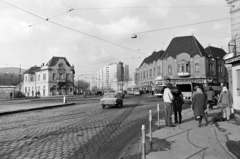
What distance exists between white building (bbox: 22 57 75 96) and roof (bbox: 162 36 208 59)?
1475 inches

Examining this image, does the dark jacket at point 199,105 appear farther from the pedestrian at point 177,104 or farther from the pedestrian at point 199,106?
the pedestrian at point 177,104

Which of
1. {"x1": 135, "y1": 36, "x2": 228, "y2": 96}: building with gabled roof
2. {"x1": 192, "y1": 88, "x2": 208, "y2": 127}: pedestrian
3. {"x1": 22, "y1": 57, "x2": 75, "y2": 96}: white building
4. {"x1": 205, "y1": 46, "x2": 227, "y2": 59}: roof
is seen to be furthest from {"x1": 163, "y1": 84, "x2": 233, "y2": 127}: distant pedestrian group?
{"x1": 22, "y1": 57, "x2": 75, "y2": 96}: white building

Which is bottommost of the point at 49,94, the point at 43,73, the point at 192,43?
the point at 49,94

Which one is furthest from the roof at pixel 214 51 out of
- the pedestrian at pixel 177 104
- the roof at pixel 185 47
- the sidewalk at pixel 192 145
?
the sidewalk at pixel 192 145

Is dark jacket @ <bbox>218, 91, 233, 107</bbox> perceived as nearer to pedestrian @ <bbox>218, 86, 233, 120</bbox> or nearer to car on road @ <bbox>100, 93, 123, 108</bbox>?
pedestrian @ <bbox>218, 86, 233, 120</bbox>

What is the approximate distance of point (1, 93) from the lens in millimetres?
47531

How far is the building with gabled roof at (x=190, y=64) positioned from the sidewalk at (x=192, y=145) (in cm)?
3870

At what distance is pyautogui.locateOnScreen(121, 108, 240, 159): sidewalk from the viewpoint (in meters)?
5.15

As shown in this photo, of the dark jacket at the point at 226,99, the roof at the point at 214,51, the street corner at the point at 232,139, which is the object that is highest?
the roof at the point at 214,51

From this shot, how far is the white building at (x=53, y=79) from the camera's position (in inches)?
2788

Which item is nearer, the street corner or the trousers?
the street corner

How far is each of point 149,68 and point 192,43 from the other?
53.7 feet

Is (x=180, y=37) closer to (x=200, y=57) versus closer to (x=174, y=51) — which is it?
(x=174, y=51)

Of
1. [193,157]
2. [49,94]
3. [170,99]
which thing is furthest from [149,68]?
[193,157]
